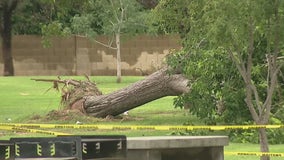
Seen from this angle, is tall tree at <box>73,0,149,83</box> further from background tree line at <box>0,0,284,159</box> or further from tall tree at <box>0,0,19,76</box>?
background tree line at <box>0,0,284,159</box>

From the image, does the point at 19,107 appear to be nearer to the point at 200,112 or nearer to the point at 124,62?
the point at 200,112

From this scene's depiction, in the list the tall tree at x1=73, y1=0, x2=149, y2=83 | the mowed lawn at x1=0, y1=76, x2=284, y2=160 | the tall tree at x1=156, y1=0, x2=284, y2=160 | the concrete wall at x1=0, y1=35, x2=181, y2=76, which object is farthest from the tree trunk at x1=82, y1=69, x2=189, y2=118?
the concrete wall at x1=0, y1=35, x2=181, y2=76

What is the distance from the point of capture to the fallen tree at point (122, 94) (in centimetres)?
1897

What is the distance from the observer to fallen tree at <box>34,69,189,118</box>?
1897cm

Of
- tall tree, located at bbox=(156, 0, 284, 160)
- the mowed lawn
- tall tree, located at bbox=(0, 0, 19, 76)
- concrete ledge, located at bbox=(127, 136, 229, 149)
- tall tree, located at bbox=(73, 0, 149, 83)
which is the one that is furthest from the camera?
tall tree, located at bbox=(0, 0, 19, 76)

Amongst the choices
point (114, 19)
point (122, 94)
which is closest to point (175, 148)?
point (122, 94)

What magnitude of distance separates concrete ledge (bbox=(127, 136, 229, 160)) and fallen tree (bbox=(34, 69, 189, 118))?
362 inches

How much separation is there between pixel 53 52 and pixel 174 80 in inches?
939

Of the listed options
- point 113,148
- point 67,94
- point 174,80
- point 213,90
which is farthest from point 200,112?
point 113,148

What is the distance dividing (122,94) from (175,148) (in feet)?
34.1

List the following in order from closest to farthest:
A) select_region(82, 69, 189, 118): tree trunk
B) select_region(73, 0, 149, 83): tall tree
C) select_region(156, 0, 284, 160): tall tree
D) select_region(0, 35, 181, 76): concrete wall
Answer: select_region(156, 0, 284, 160): tall tree, select_region(82, 69, 189, 118): tree trunk, select_region(73, 0, 149, 83): tall tree, select_region(0, 35, 181, 76): concrete wall

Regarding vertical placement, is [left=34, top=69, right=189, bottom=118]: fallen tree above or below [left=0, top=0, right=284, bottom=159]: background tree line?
below

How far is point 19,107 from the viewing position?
24344 millimetres

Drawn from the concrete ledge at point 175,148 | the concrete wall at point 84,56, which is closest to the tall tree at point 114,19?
the concrete wall at point 84,56
